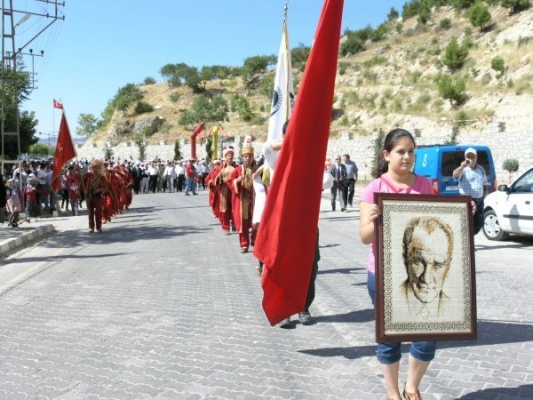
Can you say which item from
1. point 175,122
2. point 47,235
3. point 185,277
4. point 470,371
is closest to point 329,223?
point 47,235

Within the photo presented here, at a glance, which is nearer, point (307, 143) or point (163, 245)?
point (307, 143)

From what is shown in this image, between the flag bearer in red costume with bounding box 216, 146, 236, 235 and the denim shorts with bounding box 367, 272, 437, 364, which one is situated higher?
the flag bearer in red costume with bounding box 216, 146, 236, 235

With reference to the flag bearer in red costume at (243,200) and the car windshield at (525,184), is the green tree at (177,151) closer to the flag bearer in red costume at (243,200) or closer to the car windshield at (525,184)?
the flag bearer in red costume at (243,200)

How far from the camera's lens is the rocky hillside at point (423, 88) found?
50188mm

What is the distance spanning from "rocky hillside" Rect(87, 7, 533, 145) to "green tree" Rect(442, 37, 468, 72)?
991mm

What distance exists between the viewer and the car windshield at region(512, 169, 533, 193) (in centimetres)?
1160

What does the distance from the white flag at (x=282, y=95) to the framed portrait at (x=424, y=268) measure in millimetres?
3058

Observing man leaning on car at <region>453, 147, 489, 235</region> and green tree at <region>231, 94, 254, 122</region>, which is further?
green tree at <region>231, 94, 254, 122</region>

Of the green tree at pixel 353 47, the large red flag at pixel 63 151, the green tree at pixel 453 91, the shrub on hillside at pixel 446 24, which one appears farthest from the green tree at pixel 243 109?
the large red flag at pixel 63 151

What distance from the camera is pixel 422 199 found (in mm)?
3334

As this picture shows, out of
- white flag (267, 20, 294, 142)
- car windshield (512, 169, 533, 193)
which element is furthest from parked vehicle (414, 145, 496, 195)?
white flag (267, 20, 294, 142)

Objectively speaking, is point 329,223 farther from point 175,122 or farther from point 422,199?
point 175,122

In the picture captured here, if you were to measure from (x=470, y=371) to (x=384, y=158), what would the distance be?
71.5 inches

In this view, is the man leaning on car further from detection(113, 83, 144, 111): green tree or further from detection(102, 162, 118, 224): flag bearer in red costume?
detection(113, 83, 144, 111): green tree
